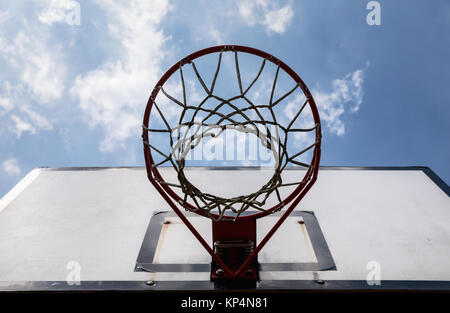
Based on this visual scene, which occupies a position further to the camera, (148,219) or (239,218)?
(148,219)

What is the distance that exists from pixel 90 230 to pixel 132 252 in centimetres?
46

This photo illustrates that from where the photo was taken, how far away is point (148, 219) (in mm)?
3355

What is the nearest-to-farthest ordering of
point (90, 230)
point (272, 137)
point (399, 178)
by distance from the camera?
point (272, 137)
point (90, 230)
point (399, 178)

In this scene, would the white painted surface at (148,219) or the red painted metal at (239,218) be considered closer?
the red painted metal at (239,218)

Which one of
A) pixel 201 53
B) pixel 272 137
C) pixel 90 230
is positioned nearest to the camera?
pixel 201 53

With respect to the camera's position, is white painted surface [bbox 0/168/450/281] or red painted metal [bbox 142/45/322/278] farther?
white painted surface [bbox 0/168/450/281]

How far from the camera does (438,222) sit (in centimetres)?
336

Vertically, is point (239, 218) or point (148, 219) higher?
point (148, 219)

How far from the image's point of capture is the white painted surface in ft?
9.48

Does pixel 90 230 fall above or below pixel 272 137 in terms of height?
below

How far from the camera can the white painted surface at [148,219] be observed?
2.89 m
